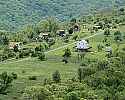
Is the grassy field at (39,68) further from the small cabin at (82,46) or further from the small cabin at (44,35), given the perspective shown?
the small cabin at (44,35)

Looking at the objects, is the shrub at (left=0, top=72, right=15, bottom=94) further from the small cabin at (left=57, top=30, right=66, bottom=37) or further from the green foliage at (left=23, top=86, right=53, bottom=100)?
the small cabin at (left=57, top=30, right=66, bottom=37)

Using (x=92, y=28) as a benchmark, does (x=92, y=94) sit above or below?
below

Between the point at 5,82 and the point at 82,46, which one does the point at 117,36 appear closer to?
the point at 82,46

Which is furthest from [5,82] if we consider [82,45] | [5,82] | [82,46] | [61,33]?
[61,33]

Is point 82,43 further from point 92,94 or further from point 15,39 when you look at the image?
point 92,94

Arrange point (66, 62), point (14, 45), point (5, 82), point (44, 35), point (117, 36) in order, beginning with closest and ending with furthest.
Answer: point (5, 82), point (66, 62), point (14, 45), point (117, 36), point (44, 35)

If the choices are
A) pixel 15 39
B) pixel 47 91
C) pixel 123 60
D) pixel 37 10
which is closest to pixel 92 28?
pixel 15 39

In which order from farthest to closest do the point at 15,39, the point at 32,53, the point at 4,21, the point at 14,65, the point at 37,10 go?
the point at 37,10
the point at 4,21
the point at 15,39
the point at 32,53
the point at 14,65

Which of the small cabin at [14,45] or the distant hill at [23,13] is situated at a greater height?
the distant hill at [23,13]

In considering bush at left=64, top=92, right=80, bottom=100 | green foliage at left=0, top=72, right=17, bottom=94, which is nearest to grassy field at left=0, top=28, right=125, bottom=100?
green foliage at left=0, top=72, right=17, bottom=94

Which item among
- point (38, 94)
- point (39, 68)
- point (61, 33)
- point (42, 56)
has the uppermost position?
point (61, 33)

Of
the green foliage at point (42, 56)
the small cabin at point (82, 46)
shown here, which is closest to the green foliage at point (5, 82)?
the green foliage at point (42, 56)
